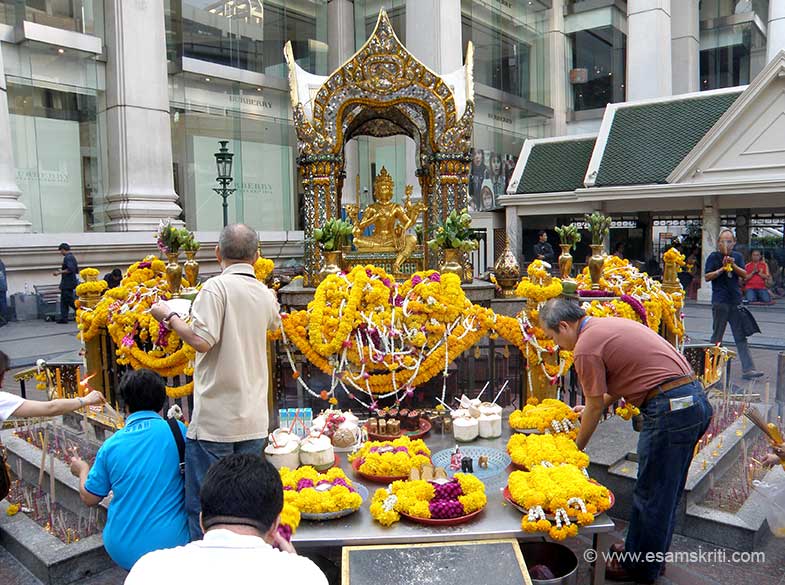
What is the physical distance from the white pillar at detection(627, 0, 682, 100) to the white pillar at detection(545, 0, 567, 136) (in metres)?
8.37

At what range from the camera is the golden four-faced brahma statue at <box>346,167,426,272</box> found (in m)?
10.2

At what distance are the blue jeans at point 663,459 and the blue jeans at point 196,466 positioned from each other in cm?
233

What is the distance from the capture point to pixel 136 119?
52.9 ft

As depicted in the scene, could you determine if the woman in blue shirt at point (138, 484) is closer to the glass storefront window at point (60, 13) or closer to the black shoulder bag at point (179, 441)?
the black shoulder bag at point (179, 441)

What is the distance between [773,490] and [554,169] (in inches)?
645

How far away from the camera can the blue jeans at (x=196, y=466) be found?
3.57 metres

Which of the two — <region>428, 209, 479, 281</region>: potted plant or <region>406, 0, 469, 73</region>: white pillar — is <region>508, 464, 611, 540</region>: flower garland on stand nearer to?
<region>428, 209, 479, 281</region>: potted plant

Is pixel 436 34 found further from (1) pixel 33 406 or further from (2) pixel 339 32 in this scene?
(1) pixel 33 406

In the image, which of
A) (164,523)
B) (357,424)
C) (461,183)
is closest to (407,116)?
(461,183)

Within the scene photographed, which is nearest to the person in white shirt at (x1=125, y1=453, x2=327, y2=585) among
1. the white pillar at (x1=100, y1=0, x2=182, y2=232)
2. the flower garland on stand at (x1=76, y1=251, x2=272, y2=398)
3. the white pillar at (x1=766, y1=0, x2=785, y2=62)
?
the flower garland on stand at (x1=76, y1=251, x2=272, y2=398)

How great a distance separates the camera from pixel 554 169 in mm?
19422

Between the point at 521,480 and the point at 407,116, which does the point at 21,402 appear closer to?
the point at 521,480

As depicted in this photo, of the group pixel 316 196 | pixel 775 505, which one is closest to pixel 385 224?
pixel 316 196

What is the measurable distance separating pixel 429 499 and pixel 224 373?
4.73 ft
